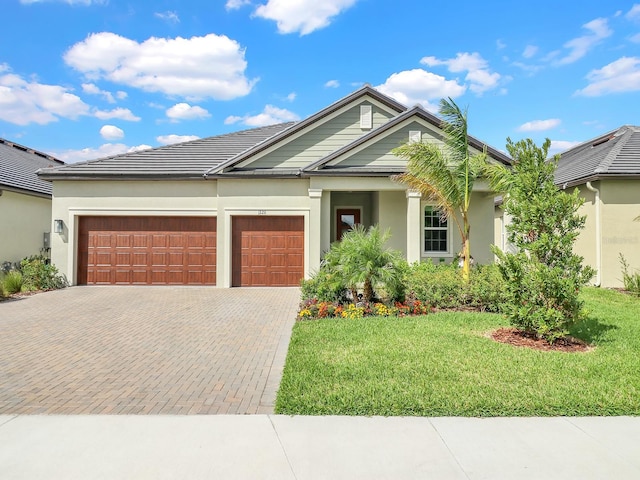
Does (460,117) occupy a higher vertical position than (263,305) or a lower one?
higher

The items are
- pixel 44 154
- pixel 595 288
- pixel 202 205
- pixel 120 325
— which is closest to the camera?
pixel 120 325

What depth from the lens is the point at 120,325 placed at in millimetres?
8430

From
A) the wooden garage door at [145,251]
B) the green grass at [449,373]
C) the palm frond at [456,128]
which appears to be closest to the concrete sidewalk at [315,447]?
the green grass at [449,373]

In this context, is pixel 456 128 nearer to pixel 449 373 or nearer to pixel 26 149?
pixel 449 373

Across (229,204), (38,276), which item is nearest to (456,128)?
(229,204)

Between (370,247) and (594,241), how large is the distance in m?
9.56

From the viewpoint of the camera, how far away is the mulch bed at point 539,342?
6.38 meters

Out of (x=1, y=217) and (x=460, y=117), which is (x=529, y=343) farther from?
(x=1, y=217)

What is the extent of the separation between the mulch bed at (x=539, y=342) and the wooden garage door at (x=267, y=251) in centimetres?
814

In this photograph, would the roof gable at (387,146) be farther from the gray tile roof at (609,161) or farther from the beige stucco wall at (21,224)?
the beige stucco wall at (21,224)

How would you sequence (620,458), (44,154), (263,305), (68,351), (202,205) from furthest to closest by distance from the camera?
(44,154)
(202,205)
(263,305)
(68,351)
(620,458)

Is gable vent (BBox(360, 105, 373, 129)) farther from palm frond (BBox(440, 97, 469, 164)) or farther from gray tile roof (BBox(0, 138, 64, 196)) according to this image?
gray tile roof (BBox(0, 138, 64, 196))

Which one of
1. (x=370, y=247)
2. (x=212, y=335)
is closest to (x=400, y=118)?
(x=370, y=247)

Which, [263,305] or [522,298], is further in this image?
[263,305]
